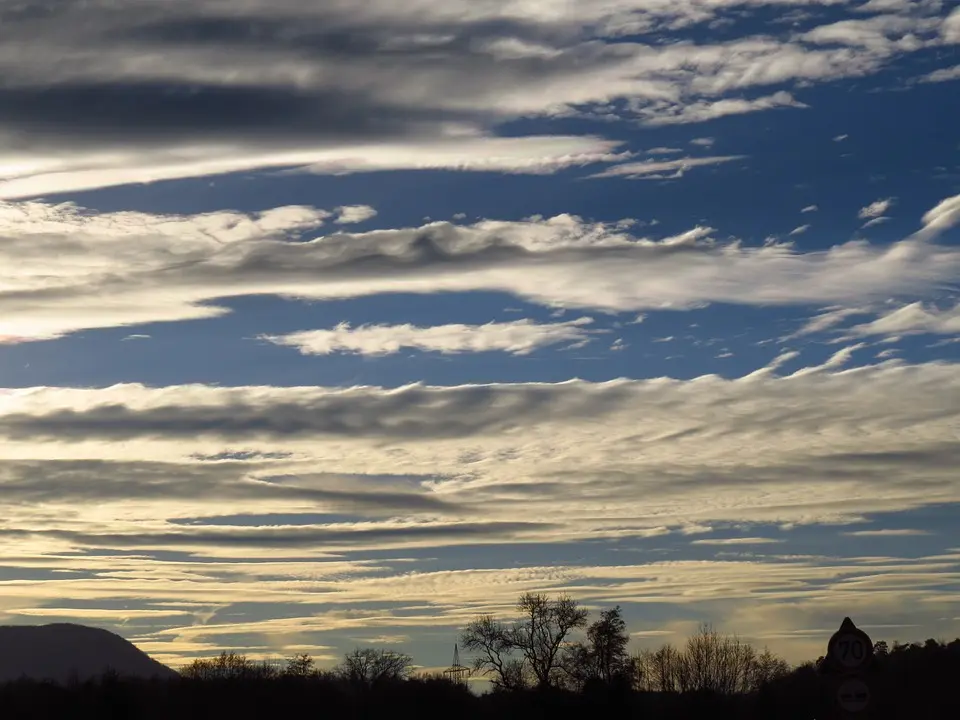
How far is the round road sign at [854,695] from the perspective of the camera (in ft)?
76.5

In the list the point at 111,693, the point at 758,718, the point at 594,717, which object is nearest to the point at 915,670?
the point at 758,718

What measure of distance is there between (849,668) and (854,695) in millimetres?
451

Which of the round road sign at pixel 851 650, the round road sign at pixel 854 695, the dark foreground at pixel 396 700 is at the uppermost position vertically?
the dark foreground at pixel 396 700

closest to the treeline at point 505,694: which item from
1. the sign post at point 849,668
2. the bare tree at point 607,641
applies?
the bare tree at point 607,641

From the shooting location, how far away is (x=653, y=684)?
183 m

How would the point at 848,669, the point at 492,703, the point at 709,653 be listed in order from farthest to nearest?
the point at 709,653
the point at 492,703
the point at 848,669

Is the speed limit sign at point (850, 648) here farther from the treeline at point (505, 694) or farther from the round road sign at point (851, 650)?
the treeline at point (505, 694)

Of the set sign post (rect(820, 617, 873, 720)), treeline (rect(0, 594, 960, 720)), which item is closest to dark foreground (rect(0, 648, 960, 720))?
treeline (rect(0, 594, 960, 720))

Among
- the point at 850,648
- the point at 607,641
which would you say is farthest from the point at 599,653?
the point at 850,648

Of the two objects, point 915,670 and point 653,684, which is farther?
point 653,684

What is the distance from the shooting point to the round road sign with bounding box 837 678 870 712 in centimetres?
2331

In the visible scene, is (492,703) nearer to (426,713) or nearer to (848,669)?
(426,713)

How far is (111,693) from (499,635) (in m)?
44.0

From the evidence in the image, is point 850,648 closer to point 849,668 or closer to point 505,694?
point 849,668
